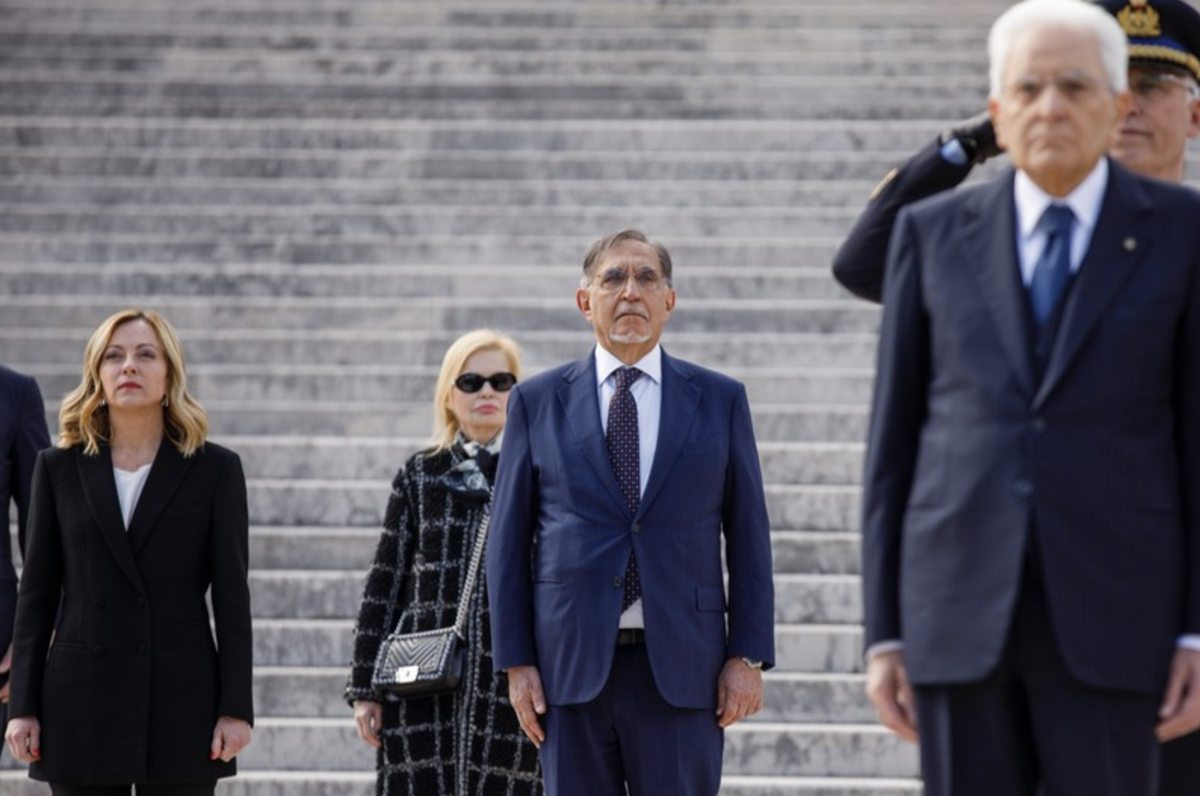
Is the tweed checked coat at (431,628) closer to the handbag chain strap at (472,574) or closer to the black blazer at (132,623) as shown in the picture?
the handbag chain strap at (472,574)

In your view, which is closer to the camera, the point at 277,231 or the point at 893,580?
the point at 893,580

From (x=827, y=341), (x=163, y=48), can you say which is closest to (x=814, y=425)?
(x=827, y=341)

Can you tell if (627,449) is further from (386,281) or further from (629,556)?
(386,281)

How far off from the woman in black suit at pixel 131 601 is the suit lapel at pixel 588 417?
3.37 feet

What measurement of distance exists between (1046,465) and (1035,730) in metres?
0.39

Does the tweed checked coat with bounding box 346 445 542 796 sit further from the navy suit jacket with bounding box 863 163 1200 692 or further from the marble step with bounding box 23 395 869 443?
the marble step with bounding box 23 395 869 443

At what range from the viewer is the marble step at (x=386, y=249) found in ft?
33.8

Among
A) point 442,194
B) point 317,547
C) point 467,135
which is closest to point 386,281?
point 442,194

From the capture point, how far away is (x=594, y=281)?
5.29 m

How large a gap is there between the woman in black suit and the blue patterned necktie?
9.27 ft

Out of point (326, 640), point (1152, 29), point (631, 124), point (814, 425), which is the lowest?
point (326, 640)

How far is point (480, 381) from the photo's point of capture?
6227 millimetres

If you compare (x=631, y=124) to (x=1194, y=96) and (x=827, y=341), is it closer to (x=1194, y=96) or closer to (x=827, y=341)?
(x=827, y=341)

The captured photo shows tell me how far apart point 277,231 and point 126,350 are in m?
4.92
